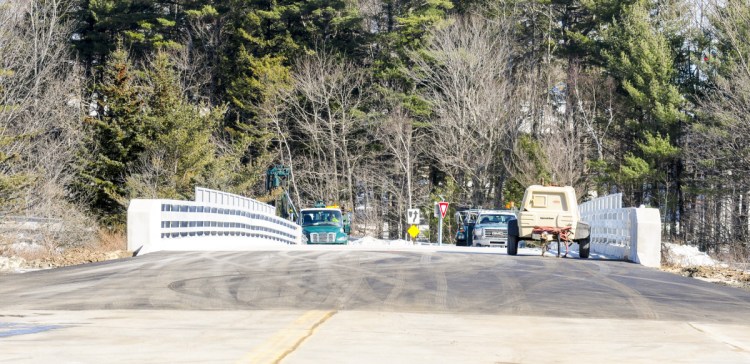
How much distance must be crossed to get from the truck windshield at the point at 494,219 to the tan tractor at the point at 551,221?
46.8 ft

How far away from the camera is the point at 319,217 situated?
1932 inches

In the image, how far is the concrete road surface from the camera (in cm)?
983

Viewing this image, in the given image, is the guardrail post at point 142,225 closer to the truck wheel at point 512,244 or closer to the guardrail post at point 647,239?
the truck wheel at point 512,244

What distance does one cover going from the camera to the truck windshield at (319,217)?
48750 mm

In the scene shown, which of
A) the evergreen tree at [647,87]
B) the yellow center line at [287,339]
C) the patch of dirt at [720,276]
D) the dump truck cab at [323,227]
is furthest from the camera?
the evergreen tree at [647,87]

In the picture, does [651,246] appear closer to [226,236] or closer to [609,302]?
[609,302]

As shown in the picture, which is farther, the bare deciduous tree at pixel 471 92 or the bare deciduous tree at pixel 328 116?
the bare deciduous tree at pixel 328 116

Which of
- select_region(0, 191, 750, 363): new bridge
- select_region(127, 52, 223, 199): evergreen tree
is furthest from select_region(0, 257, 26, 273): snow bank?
select_region(127, 52, 223, 199): evergreen tree

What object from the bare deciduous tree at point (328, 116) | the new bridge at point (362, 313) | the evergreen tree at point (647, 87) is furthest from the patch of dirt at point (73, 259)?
the bare deciduous tree at point (328, 116)

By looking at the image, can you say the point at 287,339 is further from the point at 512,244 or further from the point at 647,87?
the point at 647,87

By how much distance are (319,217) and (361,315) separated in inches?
1424

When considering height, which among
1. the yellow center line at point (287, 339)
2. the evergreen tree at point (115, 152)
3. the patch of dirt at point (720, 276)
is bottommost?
the yellow center line at point (287, 339)

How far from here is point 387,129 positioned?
254 feet

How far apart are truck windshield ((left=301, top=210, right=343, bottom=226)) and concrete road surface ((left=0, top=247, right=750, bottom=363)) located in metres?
26.8
